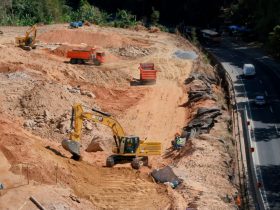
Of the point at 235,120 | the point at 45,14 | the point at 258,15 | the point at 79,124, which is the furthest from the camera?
the point at 258,15

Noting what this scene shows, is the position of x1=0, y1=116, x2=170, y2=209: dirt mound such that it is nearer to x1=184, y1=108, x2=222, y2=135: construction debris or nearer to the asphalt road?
the asphalt road

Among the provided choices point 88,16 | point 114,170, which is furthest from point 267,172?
point 88,16

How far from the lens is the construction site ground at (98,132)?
34375mm

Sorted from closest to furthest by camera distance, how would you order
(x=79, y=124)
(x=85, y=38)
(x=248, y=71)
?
(x=79, y=124), (x=248, y=71), (x=85, y=38)

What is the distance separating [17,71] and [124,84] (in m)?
13.1

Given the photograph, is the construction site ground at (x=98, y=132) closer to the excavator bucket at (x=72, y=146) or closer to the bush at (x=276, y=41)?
the excavator bucket at (x=72, y=146)

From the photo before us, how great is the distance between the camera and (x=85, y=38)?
79000 millimetres

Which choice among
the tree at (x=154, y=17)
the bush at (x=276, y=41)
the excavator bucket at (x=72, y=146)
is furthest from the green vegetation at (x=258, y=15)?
the excavator bucket at (x=72, y=146)

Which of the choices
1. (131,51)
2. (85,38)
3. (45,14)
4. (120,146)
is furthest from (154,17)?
(120,146)

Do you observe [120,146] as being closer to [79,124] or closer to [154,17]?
[79,124]

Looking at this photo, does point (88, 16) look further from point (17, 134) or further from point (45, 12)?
point (17, 134)

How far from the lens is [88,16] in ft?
312

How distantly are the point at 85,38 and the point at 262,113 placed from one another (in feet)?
99.3

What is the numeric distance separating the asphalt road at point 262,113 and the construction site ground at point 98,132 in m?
2.94
